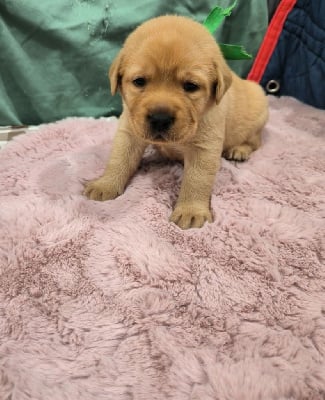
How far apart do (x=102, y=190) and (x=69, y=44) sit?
113 centimetres

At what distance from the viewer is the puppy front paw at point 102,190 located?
2.05 meters

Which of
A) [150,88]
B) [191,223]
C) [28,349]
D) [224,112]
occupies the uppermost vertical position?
[150,88]

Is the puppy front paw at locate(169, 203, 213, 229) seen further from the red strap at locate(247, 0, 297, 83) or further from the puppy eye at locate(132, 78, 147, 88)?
the red strap at locate(247, 0, 297, 83)

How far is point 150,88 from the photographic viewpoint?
172 cm

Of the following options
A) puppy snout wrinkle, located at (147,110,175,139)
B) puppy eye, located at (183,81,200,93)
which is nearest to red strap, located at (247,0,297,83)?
puppy eye, located at (183,81,200,93)

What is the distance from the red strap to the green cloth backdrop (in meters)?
0.07

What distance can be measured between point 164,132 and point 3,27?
Answer: 145 cm

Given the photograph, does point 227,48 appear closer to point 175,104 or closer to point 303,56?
point 175,104

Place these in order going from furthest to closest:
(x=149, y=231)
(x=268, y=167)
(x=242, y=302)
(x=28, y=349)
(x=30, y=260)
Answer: (x=268, y=167)
(x=149, y=231)
(x=30, y=260)
(x=242, y=302)
(x=28, y=349)

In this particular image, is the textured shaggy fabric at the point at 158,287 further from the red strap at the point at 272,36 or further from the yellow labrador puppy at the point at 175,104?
the red strap at the point at 272,36

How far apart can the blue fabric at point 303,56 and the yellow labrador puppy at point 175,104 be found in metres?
1.04

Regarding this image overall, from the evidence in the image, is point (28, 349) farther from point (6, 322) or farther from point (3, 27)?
point (3, 27)

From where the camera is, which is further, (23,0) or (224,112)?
(23,0)

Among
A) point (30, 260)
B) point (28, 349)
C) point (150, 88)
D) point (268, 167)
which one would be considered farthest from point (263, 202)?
point (28, 349)
